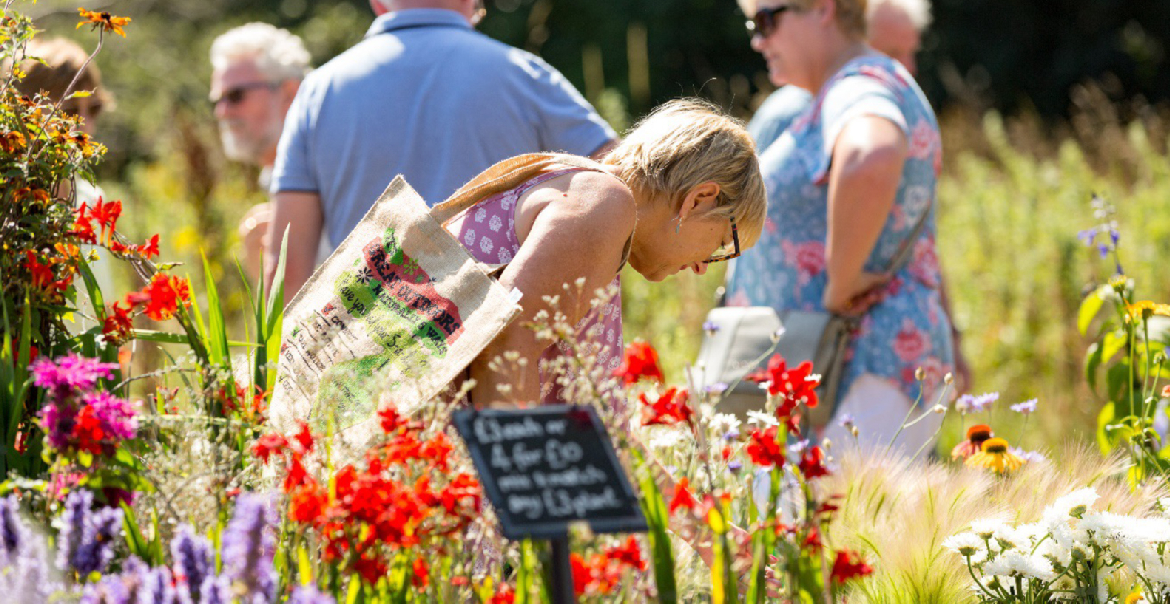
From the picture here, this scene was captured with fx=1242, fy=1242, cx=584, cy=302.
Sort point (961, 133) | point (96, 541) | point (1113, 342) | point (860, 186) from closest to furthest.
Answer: point (96, 541), point (1113, 342), point (860, 186), point (961, 133)

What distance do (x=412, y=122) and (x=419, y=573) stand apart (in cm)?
146

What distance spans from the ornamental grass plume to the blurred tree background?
0.40 meters

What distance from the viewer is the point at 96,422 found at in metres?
1.41

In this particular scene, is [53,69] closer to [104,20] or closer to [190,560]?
[104,20]

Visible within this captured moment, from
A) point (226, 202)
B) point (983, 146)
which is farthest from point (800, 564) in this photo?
point (983, 146)

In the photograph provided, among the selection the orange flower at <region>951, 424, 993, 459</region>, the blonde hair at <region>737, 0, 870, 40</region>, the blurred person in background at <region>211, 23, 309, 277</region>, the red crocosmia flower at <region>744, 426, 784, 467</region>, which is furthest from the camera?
the blurred person in background at <region>211, 23, 309, 277</region>

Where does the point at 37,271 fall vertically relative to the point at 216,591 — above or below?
above

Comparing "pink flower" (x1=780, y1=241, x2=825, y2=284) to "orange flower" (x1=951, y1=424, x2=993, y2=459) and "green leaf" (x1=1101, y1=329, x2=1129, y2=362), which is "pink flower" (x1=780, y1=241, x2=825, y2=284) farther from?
"orange flower" (x1=951, y1=424, x2=993, y2=459)

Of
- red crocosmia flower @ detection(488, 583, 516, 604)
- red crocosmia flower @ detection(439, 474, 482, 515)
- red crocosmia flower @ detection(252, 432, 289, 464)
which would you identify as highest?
red crocosmia flower @ detection(252, 432, 289, 464)

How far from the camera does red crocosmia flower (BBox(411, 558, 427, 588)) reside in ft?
4.44

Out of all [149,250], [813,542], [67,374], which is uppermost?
[149,250]

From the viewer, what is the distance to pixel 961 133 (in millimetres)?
9117

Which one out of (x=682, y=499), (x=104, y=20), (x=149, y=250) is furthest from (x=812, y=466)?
(x=104, y=20)

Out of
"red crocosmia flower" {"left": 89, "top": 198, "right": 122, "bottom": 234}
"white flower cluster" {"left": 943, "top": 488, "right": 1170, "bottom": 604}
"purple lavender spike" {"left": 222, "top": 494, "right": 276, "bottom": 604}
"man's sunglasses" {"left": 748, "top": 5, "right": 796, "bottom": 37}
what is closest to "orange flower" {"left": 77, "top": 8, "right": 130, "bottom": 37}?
"red crocosmia flower" {"left": 89, "top": 198, "right": 122, "bottom": 234}
